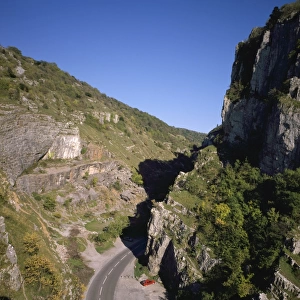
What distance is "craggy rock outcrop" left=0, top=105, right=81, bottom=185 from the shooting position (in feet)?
162

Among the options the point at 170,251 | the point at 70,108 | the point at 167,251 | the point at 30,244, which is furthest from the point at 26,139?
the point at 70,108

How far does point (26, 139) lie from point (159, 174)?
48.1 meters

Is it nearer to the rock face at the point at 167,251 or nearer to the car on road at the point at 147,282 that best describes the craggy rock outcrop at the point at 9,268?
the car on road at the point at 147,282

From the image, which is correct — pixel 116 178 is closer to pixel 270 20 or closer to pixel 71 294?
pixel 71 294

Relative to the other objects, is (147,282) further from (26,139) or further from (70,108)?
(70,108)

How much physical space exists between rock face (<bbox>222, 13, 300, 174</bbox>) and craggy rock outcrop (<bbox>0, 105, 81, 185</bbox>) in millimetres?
39609

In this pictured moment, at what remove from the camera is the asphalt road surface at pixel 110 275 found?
3519cm

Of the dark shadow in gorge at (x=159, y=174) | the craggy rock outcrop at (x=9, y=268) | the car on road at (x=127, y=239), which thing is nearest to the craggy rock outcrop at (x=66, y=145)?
the dark shadow in gorge at (x=159, y=174)

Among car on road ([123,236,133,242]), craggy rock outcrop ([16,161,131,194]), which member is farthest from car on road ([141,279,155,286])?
craggy rock outcrop ([16,161,131,194])

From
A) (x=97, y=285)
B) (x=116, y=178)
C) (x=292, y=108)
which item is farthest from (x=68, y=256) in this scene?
(x=292, y=108)

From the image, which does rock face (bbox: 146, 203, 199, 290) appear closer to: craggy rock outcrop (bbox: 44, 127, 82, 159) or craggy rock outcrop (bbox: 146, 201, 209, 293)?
craggy rock outcrop (bbox: 146, 201, 209, 293)

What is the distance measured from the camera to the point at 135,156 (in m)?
92.7

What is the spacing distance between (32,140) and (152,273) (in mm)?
36136

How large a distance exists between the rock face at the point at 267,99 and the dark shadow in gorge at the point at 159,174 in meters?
22.3
